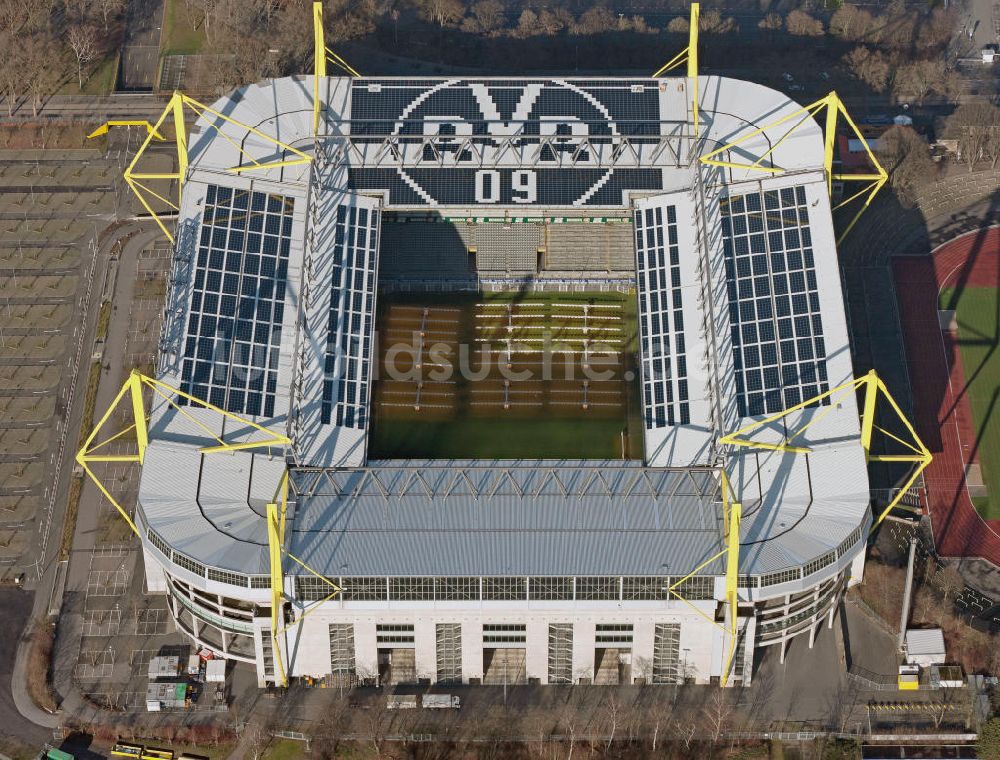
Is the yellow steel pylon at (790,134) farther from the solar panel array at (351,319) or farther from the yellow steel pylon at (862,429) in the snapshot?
the solar panel array at (351,319)

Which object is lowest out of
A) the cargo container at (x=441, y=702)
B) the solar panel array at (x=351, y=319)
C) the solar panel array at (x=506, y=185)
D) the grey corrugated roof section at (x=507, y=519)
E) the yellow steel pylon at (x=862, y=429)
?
the cargo container at (x=441, y=702)

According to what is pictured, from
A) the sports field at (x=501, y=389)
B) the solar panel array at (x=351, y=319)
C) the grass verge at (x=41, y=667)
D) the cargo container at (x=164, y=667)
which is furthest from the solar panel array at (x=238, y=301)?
the grass verge at (x=41, y=667)

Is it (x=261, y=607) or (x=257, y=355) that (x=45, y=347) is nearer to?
(x=257, y=355)

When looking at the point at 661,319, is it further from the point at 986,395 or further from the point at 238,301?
the point at 238,301

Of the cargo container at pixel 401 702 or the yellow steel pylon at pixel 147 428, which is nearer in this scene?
the yellow steel pylon at pixel 147 428

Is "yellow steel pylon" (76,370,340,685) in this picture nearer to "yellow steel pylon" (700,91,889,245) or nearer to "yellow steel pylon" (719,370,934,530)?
"yellow steel pylon" (719,370,934,530)

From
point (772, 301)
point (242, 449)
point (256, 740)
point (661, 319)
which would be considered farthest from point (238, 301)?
point (772, 301)
